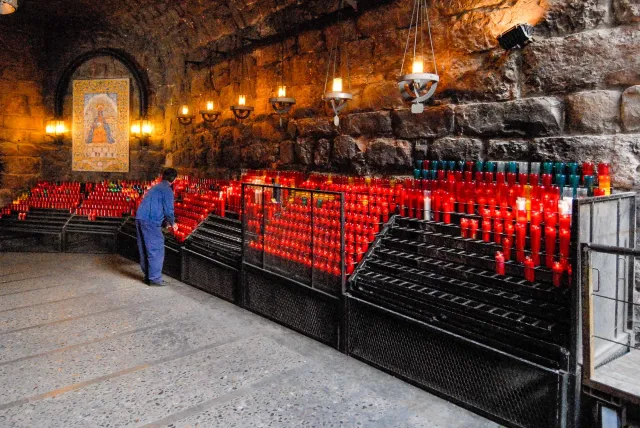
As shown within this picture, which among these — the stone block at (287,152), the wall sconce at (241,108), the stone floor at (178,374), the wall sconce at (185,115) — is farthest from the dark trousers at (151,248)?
the wall sconce at (185,115)

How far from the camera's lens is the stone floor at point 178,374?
11.4ft

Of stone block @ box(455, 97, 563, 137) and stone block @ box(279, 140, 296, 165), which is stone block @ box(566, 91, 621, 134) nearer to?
stone block @ box(455, 97, 563, 137)

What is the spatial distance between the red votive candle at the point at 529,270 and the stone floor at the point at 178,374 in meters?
1.08

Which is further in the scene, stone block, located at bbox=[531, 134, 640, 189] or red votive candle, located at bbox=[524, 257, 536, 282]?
stone block, located at bbox=[531, 134, 640, 189]

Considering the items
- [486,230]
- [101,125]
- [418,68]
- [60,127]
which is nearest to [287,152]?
[418,68]

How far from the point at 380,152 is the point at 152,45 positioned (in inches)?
303

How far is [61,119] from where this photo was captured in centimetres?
1194

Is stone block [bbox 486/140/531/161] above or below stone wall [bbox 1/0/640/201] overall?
below

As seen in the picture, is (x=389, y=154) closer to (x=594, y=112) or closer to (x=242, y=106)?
(x=594, y=112)

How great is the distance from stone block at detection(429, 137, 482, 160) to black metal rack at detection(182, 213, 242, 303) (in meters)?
2.70

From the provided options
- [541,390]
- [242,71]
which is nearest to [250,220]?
[541,390]

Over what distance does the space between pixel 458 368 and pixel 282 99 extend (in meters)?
5.05

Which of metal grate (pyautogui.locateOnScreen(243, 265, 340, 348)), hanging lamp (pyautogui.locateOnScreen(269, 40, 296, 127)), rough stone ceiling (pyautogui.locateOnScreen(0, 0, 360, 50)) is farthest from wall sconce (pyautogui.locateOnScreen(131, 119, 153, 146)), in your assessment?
metal grate (pyautogui.locateOnScreen(243, 265, 340, 348))

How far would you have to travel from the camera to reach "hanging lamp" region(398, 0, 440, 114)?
5.12 metres
